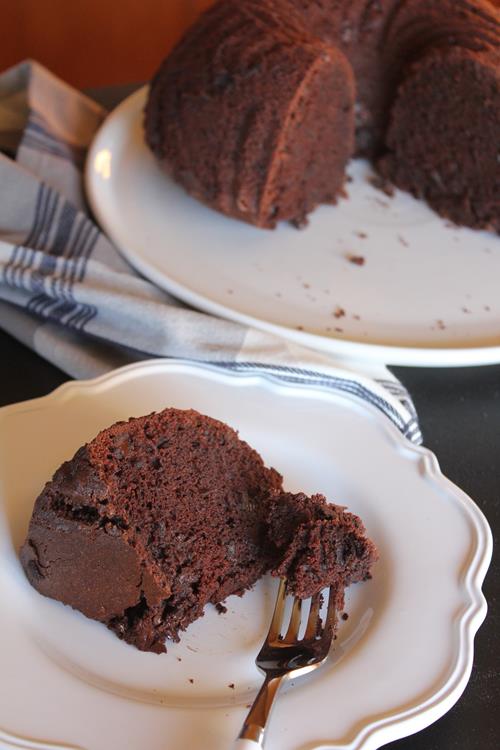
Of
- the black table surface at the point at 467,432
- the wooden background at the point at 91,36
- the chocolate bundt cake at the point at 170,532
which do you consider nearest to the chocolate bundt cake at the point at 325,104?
the black table surface at the point at 467,432

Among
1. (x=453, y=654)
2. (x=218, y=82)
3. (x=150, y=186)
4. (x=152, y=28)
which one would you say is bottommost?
(x=152, y=28)

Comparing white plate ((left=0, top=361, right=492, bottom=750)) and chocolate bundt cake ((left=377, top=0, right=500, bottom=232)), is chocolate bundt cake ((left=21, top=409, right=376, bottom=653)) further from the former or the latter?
chocolate bundt cake ((left=377, top=0, right=500, bottom=232))

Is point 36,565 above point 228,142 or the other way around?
the other way around

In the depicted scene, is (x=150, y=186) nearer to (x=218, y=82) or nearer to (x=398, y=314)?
(x=218, y=82)

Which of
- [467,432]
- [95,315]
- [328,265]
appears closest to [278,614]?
[467,432]

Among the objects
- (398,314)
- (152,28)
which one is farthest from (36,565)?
(152,28)

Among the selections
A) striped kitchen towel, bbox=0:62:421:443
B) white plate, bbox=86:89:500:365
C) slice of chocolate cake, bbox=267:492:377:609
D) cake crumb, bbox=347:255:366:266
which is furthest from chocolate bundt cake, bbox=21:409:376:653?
cake crumb, bbox=347:255:366:266
